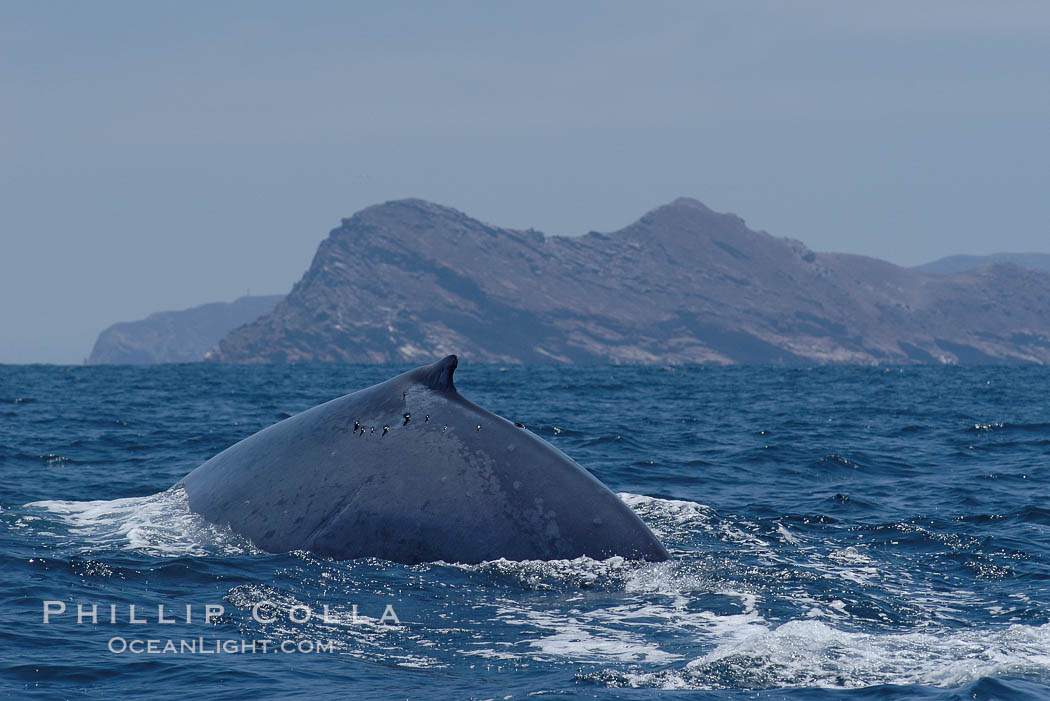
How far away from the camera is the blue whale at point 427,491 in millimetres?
9836

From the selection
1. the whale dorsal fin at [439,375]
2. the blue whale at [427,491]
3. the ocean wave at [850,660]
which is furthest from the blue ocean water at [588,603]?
the whale dorsal fin at [439,375]

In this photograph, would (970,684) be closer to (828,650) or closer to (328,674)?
(828,650)

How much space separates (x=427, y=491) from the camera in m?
10.0

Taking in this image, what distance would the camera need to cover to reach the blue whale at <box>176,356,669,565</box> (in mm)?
9836

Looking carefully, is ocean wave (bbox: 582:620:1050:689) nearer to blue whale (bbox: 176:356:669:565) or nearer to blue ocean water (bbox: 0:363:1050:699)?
blue ocean water (bbox: 0:363:1050:699)

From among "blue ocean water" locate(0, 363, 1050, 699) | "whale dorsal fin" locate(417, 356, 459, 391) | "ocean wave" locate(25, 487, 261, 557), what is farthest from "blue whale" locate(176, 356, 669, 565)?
"ocean wave" locate(25, 487, 261, 557)

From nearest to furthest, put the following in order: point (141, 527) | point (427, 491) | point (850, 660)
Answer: point (850, 660) < point (427, 491) < point (141, 527)

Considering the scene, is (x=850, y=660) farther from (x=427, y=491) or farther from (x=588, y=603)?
(x=427, y=491)

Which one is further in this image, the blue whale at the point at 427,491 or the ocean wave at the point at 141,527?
the ocean wave at the point at 141,527

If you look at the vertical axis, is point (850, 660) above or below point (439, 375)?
below

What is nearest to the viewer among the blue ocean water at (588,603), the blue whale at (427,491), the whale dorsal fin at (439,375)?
the blue ocean water at (588,603)

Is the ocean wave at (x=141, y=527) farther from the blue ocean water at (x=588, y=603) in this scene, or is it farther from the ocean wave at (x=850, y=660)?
the ocean wave at (x=850, y=660)

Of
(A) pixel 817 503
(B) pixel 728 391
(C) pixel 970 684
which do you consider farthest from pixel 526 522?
(B) pixel 728 391

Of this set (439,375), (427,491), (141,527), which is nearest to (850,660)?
(427,491)
